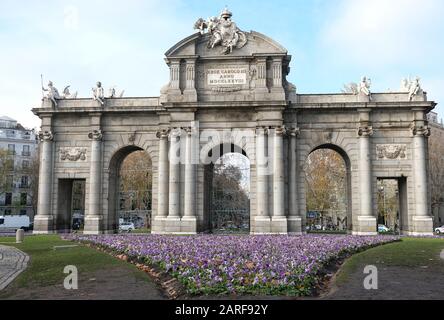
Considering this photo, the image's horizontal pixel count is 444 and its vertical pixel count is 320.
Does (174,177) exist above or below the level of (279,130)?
below

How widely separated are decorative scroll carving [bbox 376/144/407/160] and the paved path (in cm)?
2537

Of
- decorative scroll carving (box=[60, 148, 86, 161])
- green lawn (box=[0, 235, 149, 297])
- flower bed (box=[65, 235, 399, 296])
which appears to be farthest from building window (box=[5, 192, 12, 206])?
flower bed (box=[65, 235, 399, 296])

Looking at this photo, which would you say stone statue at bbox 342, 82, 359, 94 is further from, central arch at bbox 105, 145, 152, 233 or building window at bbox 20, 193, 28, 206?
building window at bbox 20, 193, 28, 206

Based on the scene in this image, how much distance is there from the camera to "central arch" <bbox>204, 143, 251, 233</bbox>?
35594 mm

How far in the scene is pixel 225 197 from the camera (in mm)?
42219

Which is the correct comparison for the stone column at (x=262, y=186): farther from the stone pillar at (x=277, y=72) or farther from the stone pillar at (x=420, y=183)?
the stone pillar at (x=420, y=183)

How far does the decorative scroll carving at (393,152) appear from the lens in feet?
112

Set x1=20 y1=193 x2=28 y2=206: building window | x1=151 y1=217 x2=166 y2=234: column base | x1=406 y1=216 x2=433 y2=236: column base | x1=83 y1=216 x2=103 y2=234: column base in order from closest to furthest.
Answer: x1=406 y1=216 x2=433 y2=236: column base < x1=151 y1=217 x2=166 y2=234: column base < x1=83 y1=216 x2=103 y2=234: column base < x1=20 y1=193 x2=28 y2=206: building window

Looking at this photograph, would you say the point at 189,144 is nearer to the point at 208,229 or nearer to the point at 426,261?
the point at 208,229

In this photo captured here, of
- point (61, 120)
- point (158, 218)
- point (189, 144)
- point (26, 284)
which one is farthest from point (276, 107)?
point (26, 284)

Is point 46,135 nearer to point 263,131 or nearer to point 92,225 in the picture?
point 92,225

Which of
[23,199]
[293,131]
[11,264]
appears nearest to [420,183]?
[293,131]

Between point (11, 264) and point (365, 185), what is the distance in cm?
2444
